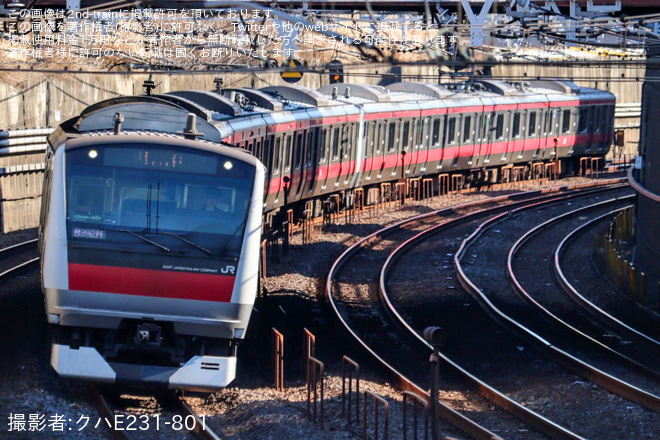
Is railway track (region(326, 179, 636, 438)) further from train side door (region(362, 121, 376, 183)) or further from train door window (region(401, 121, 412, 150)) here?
train door window (region(401, 121, 412, 150))

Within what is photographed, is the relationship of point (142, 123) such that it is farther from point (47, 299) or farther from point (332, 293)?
point (332, 293)

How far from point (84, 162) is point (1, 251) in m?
8.69

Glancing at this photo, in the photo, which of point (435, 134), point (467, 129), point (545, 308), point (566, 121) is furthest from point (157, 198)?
point (566, 121)

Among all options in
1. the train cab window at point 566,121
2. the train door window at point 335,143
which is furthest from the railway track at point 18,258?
the train cab window at point 566,121

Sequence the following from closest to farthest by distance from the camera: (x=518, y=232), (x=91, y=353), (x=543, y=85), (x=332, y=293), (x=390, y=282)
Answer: (x=91, y=353)
(x=332, y=293)
(x=390, y=282)
(x=518, y=232)
(x=543, y=85)

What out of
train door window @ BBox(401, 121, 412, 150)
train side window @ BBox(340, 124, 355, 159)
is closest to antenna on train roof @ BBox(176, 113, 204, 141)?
train side window @ BBox(340, 124, 355, 159)

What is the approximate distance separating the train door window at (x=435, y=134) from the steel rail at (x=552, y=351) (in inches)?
405

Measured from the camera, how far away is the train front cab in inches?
389

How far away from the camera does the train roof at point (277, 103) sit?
37.0 ft

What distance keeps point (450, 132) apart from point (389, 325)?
15483 millimetres

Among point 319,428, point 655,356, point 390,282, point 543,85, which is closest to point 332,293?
point 390,282

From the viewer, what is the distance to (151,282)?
995 centimetres

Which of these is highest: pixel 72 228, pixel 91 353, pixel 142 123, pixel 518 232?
pixel 142 123

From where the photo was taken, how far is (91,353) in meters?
9.90
